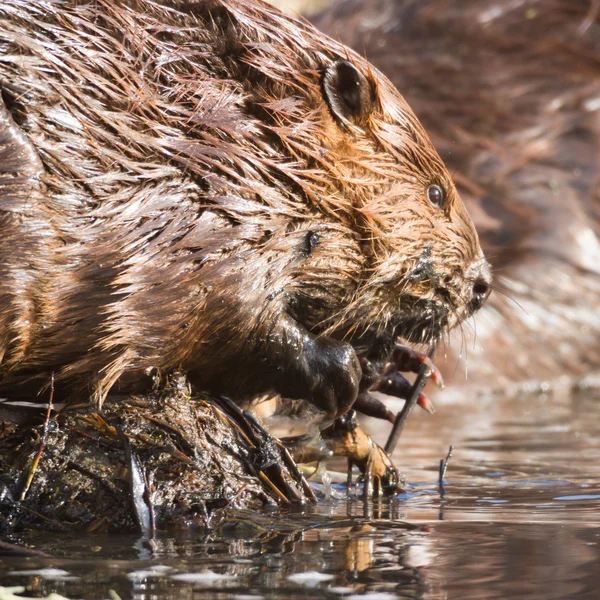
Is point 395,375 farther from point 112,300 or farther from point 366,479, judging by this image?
point 112,300

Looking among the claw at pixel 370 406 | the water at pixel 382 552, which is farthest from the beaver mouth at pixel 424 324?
the water at pixel 382 552

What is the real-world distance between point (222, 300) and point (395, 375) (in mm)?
823

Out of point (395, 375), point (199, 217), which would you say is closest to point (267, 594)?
point (199, 217)

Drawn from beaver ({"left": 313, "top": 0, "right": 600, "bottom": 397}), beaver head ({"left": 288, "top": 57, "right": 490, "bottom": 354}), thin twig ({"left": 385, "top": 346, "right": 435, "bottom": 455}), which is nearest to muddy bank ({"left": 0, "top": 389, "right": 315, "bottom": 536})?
beaver head ({"left": 288, "top": 57, "right": 490, "bottom": 354})

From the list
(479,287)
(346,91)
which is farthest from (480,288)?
(346,91)

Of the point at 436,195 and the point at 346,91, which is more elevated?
the point at 346,91

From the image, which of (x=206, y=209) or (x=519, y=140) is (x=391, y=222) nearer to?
(x=206, y=209)

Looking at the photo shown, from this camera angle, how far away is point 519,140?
661 centimetres

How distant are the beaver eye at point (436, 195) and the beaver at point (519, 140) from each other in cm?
282

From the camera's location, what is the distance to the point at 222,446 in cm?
280

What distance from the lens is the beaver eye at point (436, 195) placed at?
11.0 ft

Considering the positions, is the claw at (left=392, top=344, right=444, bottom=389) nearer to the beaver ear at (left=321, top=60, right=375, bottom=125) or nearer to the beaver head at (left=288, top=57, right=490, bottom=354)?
the beaver head at (left=288, top=57, right=490, bottom=354)

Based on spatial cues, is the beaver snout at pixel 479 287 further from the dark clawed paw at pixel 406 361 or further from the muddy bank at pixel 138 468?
the muddy bank at pixel 138 468

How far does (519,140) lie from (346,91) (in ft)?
12.0
